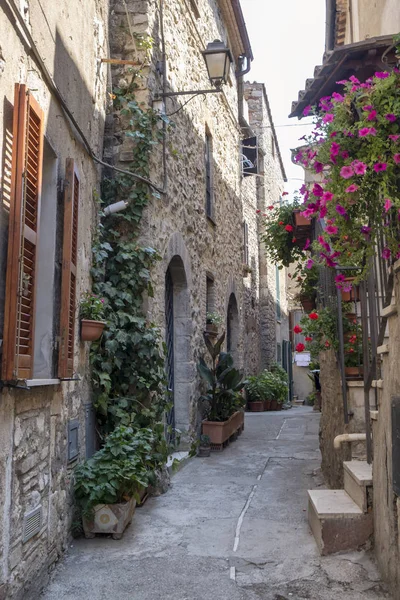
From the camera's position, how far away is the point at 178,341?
6887 mm

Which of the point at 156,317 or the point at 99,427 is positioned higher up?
the point at 156,317

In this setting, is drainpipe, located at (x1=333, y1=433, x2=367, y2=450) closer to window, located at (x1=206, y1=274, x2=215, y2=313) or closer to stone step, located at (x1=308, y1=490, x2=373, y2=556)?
stone step, located at (x1=308, y1=490, x2=373, y2=556)

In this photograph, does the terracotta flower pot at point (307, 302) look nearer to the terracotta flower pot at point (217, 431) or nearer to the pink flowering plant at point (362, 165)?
the terracotta flower pot at point (217, 431)

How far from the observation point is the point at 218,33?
9656 mm

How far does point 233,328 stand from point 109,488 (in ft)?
23.1

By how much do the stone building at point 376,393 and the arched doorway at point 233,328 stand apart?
14.3ft

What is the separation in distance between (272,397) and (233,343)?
10.4 feet

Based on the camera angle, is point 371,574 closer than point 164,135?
Yes

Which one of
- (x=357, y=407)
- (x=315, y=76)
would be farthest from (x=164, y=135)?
(x=357, y=407)

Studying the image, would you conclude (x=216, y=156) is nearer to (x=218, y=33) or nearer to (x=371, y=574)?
(x=218, y=33)

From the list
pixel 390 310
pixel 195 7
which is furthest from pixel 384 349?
pixel 195 7

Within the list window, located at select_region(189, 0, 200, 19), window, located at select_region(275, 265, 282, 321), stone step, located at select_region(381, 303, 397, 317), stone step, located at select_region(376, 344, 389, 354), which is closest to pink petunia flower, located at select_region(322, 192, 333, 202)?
stone step, located at select_region(381, 303, 397, 317)

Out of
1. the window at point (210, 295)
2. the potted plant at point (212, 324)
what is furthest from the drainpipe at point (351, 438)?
the window at point (210, 295)

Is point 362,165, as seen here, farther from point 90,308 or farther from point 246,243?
point 246,243
